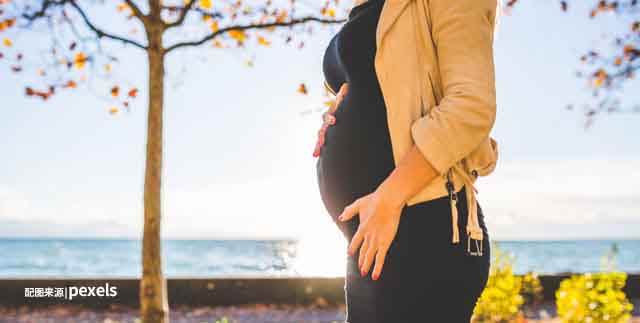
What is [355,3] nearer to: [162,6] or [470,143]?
[470,143]

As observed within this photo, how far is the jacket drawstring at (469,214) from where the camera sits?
4.03 ft

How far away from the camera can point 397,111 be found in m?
1.26

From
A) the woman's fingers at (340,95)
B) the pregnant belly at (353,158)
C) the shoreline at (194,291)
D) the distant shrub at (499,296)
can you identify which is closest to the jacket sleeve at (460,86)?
the pregnant belly at (353,158)

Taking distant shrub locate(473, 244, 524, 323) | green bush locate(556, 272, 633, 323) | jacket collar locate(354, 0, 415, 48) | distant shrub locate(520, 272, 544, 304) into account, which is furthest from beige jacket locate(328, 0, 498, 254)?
distant shrub locate(520, 272, 544, 304)

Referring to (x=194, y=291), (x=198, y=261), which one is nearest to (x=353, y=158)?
(x=194, y=291)

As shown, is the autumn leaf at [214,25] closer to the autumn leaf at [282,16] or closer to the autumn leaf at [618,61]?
the autumn leaf at [282,16]

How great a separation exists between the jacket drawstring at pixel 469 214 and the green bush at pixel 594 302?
5.05 m

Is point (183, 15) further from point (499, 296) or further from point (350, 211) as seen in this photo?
point (350, 211)

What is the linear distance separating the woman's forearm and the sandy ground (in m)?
6.58

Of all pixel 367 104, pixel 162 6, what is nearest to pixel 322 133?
pixel 367 104

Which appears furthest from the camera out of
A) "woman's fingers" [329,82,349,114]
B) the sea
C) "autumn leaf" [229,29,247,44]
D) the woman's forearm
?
the sea

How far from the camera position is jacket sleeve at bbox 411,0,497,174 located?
120 cm

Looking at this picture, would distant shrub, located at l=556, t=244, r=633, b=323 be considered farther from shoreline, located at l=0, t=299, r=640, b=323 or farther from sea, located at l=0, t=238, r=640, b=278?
sea, located at l=0, t=238, r=640, b=278

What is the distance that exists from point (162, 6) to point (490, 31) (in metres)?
5.18
